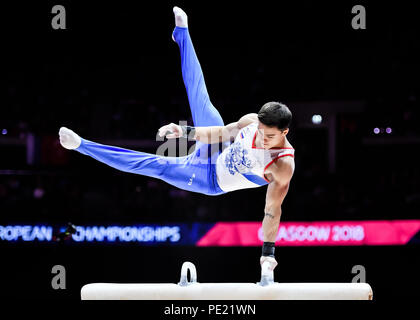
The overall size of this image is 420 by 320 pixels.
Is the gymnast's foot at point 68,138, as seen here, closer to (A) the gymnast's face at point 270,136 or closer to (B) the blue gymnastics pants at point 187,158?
(B) the blue gymnastics pants at point 187,158

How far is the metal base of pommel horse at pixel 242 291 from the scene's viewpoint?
291cm

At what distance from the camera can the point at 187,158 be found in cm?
351

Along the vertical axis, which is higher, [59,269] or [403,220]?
[403,220]

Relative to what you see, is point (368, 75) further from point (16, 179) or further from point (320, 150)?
point (16, 179)

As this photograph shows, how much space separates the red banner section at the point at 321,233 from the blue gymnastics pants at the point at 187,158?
2.48 meters

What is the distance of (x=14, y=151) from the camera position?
8453 mm

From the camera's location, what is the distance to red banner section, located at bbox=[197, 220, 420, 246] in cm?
578

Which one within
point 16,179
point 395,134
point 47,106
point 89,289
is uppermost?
point 47,106

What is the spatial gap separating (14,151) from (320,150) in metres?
5.55

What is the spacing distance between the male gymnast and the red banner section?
250 cm

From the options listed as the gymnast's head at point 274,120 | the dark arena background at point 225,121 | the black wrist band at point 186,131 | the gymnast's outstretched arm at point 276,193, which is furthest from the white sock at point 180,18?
the dark arena background at point 225,121

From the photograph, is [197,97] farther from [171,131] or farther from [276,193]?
[276,193]

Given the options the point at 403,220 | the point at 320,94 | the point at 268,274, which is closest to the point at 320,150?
the point at 320,94

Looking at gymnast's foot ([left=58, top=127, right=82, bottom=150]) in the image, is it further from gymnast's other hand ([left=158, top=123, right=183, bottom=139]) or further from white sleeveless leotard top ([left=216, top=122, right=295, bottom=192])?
white sleeveless leotard top ([left=216, top=122, right=295, bottom=192])
